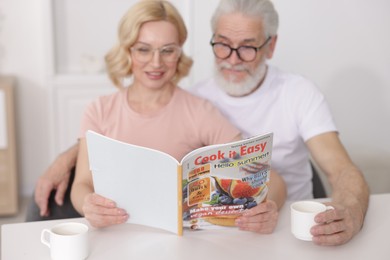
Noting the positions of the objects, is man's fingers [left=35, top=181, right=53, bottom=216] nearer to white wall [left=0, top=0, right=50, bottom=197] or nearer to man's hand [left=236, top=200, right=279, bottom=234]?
man's hand [left=236, top=200, right=279, bottom=234]

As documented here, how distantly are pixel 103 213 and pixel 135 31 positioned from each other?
682mm

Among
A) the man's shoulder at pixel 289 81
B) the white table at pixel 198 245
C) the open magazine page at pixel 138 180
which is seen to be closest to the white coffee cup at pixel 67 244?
the white table at pixel 198 245

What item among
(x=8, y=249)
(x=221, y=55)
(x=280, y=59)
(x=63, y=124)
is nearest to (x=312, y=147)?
(x=221, y=55)

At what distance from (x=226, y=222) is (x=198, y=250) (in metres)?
0.15

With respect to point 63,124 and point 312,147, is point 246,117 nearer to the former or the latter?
point 312,147

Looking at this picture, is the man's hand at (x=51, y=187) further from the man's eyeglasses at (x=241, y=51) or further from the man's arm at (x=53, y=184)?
the man's eyeglasses at (x=241, y=51)

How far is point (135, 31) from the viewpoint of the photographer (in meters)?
2.01

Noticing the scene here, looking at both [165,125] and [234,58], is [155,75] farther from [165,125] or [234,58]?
[234,58]

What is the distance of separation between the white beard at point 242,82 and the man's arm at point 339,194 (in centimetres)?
30

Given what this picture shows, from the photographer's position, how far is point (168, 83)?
7.02 ft

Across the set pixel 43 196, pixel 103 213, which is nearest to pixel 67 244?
pixel 103 213

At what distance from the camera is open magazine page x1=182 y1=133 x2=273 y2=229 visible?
153cm

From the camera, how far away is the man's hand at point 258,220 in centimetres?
161

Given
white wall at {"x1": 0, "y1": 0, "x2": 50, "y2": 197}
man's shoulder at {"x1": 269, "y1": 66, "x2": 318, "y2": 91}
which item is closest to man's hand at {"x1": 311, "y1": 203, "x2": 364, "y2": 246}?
man's shoulder at {"x1": 269, "y1": 66, "x2": 318, "y2": 91}
